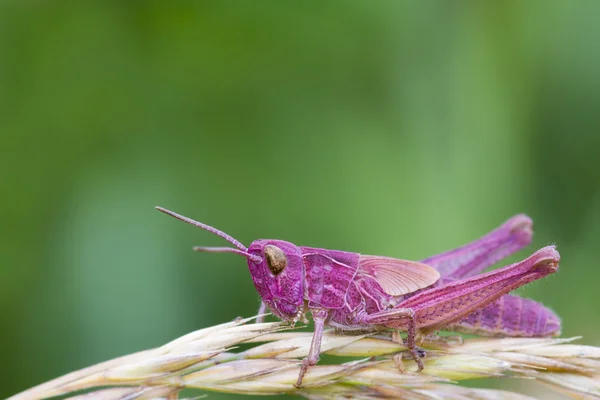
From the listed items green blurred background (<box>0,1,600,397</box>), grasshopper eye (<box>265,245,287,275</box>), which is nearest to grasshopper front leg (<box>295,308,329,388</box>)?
grasshopper eye (<box>265,245,287,275</box>)

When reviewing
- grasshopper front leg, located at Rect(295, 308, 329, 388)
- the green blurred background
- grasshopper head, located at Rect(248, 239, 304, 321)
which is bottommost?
grasshopper front leg, located at Rect(295, 308, 329, 388)

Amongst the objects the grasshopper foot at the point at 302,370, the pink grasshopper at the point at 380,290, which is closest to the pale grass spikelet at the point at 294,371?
the grasshopper foot at the point at 302,370

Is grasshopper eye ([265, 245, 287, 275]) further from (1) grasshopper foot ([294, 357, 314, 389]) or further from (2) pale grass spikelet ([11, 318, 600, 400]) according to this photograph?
(1) grasshopper foot ([294, 357, 314, 389])

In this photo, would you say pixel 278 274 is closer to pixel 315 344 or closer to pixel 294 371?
pixel 315 344

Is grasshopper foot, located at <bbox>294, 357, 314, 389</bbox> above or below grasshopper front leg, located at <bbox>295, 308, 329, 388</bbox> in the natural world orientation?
below

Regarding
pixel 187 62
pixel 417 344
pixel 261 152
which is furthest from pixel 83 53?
pixel 417 344

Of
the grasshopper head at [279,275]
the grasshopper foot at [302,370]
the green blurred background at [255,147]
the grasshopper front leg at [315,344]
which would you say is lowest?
the grasshopper foot at [302,370]

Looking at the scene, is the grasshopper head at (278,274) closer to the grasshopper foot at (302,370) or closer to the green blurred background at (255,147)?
the grasshopper foot at (302,370)
